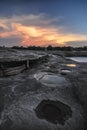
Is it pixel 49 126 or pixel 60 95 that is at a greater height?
pixel 60 95

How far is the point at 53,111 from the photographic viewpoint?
5.67m

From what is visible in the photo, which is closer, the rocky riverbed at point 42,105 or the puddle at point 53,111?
the rocky riverbed at point 42,105

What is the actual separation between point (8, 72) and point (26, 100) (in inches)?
142

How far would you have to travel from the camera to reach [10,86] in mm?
7250

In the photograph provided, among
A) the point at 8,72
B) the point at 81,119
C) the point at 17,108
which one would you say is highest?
the point at 8,72

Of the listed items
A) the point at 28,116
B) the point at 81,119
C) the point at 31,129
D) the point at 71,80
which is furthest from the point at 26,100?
the point at 71,80

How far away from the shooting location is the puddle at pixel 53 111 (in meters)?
5.29

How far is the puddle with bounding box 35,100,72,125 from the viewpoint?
5293 mm

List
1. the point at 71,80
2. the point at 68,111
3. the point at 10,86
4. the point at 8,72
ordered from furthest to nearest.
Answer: the point at 8,72, the point at 71,80, the point at 10,86, the point at 68,111

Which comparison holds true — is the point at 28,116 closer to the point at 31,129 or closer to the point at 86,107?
the point at 31,129

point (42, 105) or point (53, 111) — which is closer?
point (53, 111)

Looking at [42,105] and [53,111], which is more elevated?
[42,105]

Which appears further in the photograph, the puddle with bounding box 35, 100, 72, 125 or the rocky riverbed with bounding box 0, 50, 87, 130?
the puddle with bounding box 35, 100, 72, 125

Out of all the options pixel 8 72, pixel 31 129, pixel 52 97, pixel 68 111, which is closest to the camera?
pixel 31 129
